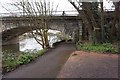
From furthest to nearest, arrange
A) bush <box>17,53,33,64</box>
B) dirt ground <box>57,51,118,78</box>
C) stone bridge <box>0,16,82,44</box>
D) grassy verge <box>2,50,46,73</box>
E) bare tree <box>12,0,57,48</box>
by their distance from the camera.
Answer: stone bridge <box>0,16,82,44</box>, bare tree <box>12,0,57,48</box>, bush <box>17,53,33,64</box>, grassy verge <box>2,50,46,73</box>, dirt ground <box>57,51,118,78</box>

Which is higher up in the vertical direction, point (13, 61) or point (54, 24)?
point (54, 24)

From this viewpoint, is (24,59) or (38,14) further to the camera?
(38,14)

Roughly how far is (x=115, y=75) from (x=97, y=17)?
39.7ft

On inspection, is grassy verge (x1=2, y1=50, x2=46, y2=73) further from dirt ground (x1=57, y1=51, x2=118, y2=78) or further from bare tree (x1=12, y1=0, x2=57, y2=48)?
bare tree (x1=12, y1=0, x2=57, y2=48)

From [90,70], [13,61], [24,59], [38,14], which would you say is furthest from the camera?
[38,14]

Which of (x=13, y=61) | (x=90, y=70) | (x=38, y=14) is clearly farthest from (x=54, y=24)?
Answer: (x=90, y=70)

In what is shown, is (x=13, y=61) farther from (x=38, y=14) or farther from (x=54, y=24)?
(x=54, y=24)

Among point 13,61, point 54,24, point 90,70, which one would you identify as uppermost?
point 54,24

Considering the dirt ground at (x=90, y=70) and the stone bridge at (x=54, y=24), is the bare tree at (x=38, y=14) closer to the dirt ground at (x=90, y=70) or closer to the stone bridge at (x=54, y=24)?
the stone bridge at (x=54, y=24)

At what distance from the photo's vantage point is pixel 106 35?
59.3ft

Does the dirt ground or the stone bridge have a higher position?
the stone bridge

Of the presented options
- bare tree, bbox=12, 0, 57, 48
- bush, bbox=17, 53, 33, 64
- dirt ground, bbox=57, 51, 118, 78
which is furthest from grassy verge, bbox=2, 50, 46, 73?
bare tree, bbox=12, 0, 57, 48

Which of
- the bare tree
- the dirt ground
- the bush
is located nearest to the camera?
the dirt ground

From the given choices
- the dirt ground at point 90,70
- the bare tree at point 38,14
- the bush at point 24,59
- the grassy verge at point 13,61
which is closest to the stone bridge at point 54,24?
the bare tree at point 38,14
